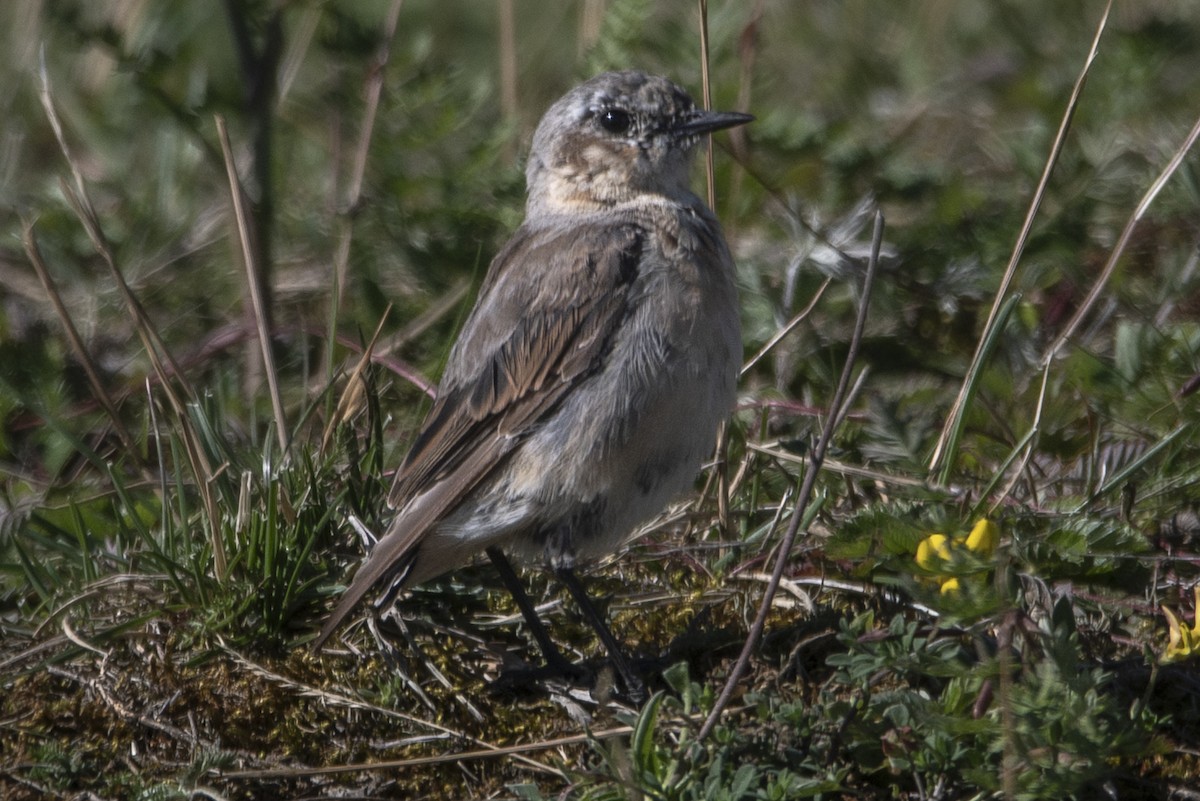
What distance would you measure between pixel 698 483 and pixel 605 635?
3.49 ft

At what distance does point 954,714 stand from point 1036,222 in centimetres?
299

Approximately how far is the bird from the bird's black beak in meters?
0.37

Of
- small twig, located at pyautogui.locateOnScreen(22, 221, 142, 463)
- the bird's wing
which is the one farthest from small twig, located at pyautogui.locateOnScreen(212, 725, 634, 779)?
small twig, located at pyautogui.locateOnScreen(22, 221, 142, 463)

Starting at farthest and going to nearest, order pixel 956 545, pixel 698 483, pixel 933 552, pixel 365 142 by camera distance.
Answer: pixel 365 142 → pixel 698 483 → pixel 933 552 → pixel 956 545

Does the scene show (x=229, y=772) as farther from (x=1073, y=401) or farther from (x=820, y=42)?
(x=820, y=42)

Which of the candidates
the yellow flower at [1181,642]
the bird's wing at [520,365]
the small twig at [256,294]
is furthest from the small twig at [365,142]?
the yellow flower at [1181,642]

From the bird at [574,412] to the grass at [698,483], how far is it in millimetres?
281

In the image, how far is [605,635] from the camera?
4.22m

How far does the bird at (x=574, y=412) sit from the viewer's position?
4223 millimetres

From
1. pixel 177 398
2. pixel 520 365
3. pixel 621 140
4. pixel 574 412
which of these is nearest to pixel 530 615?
pixel 574 412

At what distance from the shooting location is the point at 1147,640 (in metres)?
3.96

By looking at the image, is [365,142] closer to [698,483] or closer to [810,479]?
[698,483]

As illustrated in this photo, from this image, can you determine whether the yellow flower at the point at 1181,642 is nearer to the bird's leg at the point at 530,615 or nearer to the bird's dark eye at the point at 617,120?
the bird's leg at the point at 530,615

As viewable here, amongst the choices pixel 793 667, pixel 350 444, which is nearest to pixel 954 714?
pixel 793 667
